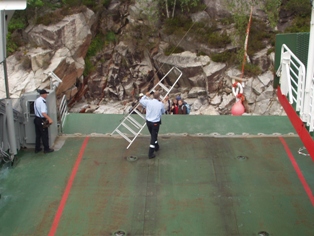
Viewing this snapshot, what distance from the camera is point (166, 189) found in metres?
8.45

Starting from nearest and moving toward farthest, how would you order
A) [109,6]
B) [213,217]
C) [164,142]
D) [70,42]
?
[213,217]
[164,142]
[70,42]
[109,6]

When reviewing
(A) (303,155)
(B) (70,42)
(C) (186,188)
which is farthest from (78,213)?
(B) (70,42)

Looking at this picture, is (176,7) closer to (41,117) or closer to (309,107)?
(41,117)

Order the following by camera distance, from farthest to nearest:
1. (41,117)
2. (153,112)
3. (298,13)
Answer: (298,13), (41,117), (153,112)

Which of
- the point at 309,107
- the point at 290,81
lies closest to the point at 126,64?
the point at 290,81

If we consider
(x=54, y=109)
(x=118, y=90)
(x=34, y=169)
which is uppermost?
(x=54, y=109)

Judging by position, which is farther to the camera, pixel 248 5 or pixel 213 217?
pixel 248 5

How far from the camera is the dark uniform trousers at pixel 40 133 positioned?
9.77m

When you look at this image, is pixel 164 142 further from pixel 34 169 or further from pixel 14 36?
pixel 14 36

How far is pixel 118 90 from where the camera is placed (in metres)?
21.8

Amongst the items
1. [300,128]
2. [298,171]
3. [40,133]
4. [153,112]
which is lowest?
[298,171]

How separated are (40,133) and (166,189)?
11.1 feet

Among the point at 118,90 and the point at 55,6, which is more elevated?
the point at 55,6

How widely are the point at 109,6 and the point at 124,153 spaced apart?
15.0 meters
